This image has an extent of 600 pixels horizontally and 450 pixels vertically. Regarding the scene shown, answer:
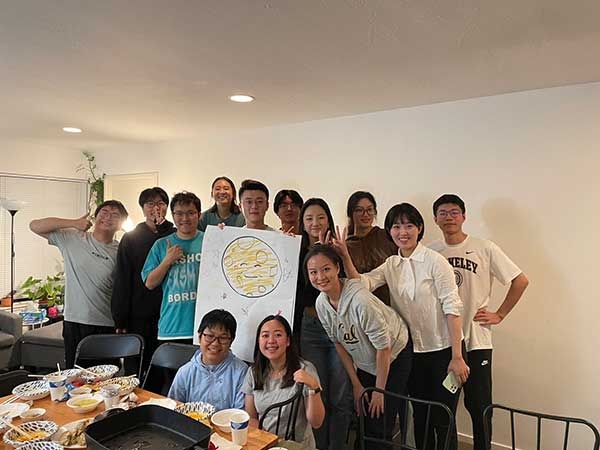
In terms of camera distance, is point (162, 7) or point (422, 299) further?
point (422, 299)

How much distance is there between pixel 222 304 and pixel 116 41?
1422 millimetres

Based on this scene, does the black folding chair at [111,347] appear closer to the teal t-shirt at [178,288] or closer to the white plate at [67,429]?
the teal t-shirt at [178,288]

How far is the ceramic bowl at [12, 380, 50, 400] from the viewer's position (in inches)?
74.0

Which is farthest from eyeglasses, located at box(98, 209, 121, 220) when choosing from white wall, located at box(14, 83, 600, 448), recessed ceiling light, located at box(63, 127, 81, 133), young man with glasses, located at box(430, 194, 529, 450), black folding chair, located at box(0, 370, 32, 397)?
young man with glasses, located at box(430, 194, 529, 450)

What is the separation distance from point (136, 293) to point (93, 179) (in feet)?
11.0

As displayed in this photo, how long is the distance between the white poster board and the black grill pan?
86 centimetres

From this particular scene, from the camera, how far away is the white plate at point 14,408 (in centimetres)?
174

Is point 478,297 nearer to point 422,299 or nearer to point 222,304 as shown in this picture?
point 422,299

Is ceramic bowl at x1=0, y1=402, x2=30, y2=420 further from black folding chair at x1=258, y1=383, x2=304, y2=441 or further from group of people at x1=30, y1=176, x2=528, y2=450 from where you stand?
black folding chair at x1=258, y1=383, x2=304, y2=441

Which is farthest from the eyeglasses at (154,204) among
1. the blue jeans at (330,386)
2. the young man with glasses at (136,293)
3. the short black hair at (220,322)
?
the blue jeans at (330,386)

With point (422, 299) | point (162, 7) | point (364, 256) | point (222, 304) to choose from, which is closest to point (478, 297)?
point (422, 299)

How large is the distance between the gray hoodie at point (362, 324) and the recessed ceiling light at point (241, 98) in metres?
1.49

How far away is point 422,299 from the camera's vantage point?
7.23 feet

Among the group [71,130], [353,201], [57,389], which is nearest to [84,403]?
[57,389]
